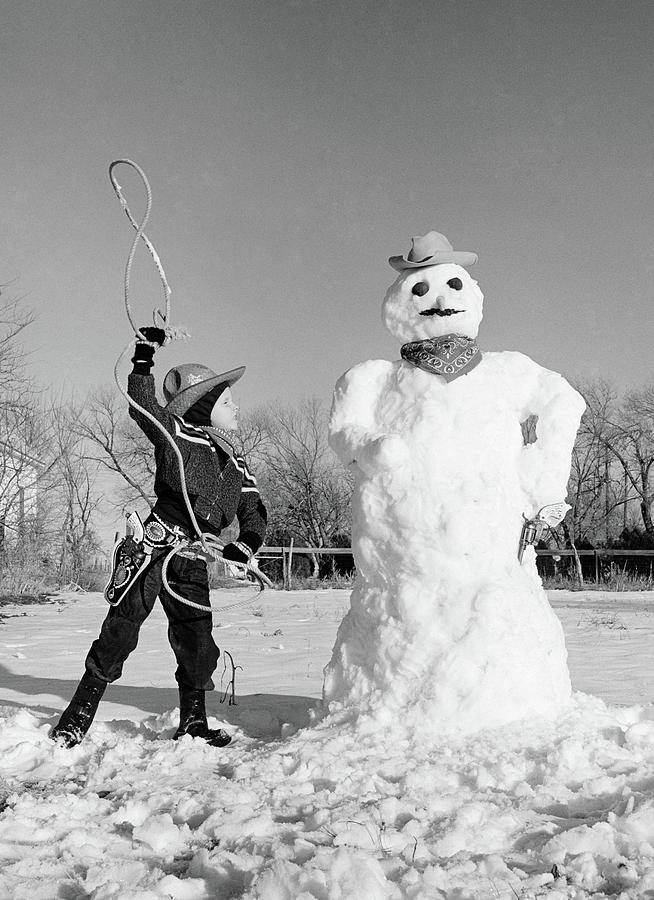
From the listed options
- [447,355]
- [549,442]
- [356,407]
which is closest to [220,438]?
[356,407]

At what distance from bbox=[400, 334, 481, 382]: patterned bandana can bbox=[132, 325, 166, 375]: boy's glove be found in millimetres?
1079

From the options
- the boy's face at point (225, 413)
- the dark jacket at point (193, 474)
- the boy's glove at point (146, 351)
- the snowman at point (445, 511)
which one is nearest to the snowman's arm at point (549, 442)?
the snowman at point (445, 511)

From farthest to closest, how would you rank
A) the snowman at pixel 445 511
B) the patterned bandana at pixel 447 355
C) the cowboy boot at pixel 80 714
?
1. the patterned bandana at pixel 447 355
2. the cowboy boot at pixel 80 714
3. the snowman at pixel 445 511

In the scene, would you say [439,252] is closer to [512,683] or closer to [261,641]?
[512,683]

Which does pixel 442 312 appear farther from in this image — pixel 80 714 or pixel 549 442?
pixel 80 714

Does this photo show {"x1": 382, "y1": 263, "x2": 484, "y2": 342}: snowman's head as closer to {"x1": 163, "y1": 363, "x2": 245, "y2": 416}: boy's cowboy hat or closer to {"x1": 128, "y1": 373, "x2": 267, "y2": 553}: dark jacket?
{"x1": 163, "y1": 363, "x2": 245, "y2": 416}: boy's cowboy hat

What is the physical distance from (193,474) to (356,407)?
2.57 feet

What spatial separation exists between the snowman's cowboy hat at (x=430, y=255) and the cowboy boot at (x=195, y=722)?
6.82 ft

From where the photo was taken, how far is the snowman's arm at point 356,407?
3.33 meters

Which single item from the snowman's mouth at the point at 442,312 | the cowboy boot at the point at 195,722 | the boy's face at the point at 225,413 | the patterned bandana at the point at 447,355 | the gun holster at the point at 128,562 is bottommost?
the cowboy boot at the point at 195,722

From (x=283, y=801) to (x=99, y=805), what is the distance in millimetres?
548

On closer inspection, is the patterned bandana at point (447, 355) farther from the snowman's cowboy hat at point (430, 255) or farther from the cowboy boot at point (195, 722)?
the cowboy boot at point (195, 722)

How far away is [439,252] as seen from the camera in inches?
136

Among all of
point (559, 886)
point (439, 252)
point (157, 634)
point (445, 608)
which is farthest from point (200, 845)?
point (157, 634)
